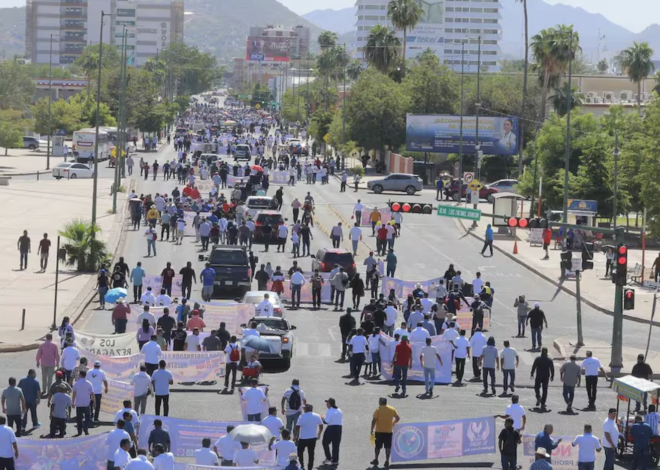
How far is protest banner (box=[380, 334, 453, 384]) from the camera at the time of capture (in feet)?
86.1

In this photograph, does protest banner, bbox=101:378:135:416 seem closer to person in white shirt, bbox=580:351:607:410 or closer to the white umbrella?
the white umbrella

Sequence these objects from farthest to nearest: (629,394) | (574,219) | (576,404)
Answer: (574,219), (576,404), (629,394)

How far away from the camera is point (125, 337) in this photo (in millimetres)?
26047

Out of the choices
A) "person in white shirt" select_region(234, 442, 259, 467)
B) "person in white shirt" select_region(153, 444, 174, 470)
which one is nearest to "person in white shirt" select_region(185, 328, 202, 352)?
"person in white shirt" select_region(234, 442, 259, 467)

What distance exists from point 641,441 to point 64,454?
31.0 ft

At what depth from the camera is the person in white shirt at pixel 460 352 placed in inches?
1017

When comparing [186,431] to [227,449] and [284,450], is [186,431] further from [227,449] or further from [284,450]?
[284,450]

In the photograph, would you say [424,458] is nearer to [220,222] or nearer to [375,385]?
[375,385]

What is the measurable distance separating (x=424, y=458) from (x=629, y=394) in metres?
4.25

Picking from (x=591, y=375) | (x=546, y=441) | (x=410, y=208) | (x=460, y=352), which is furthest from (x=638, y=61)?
(x=546, y=441)

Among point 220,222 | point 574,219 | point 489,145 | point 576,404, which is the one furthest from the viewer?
point 489,145

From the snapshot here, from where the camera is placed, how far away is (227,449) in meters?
16.9

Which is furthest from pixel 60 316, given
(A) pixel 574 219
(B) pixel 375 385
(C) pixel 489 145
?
(C) pixel 489 145

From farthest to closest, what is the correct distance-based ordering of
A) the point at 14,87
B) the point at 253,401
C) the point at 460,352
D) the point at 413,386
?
the point at 14,87 < the point at 413,386 < the point at 460,352 < the point at 253,401
